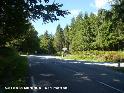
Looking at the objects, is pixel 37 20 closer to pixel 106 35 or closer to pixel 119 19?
pixel 119 19

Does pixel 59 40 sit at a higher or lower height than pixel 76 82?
higher

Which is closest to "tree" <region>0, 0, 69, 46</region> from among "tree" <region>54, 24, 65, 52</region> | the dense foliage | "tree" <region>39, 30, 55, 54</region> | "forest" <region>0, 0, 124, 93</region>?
"forest" <region>0, 0, 124, 93</region>

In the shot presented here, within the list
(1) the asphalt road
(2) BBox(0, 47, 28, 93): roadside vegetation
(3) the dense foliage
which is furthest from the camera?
(3) the dense foliage

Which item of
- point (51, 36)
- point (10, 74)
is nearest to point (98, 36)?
point (10, 74)

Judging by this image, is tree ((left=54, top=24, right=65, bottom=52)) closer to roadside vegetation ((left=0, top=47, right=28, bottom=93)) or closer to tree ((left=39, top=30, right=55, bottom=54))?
tree ((left=39, top=30, right=55, bottom=54))

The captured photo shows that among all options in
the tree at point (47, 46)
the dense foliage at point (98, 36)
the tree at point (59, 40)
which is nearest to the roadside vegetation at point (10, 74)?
the dense foliage at point (98, 36)

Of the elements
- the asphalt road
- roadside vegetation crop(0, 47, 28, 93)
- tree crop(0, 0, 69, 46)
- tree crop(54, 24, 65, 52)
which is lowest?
the asphalt road

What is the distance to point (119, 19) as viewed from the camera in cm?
4147

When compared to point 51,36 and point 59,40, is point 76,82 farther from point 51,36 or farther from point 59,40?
point 51,36

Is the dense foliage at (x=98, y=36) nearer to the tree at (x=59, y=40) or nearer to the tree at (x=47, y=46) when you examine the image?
the tree at (x=59, y=40)

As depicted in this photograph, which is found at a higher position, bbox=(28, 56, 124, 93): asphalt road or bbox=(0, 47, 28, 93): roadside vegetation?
bbox=(0, 47, 28, 93): roadside vegetation

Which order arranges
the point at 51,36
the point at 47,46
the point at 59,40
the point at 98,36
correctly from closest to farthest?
the point at 98,36, the point at 59,40, the point at 47,46, the point at 51,36

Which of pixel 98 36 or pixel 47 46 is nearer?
pixel 98 36

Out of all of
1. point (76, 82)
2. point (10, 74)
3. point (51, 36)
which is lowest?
point (76, 82)
